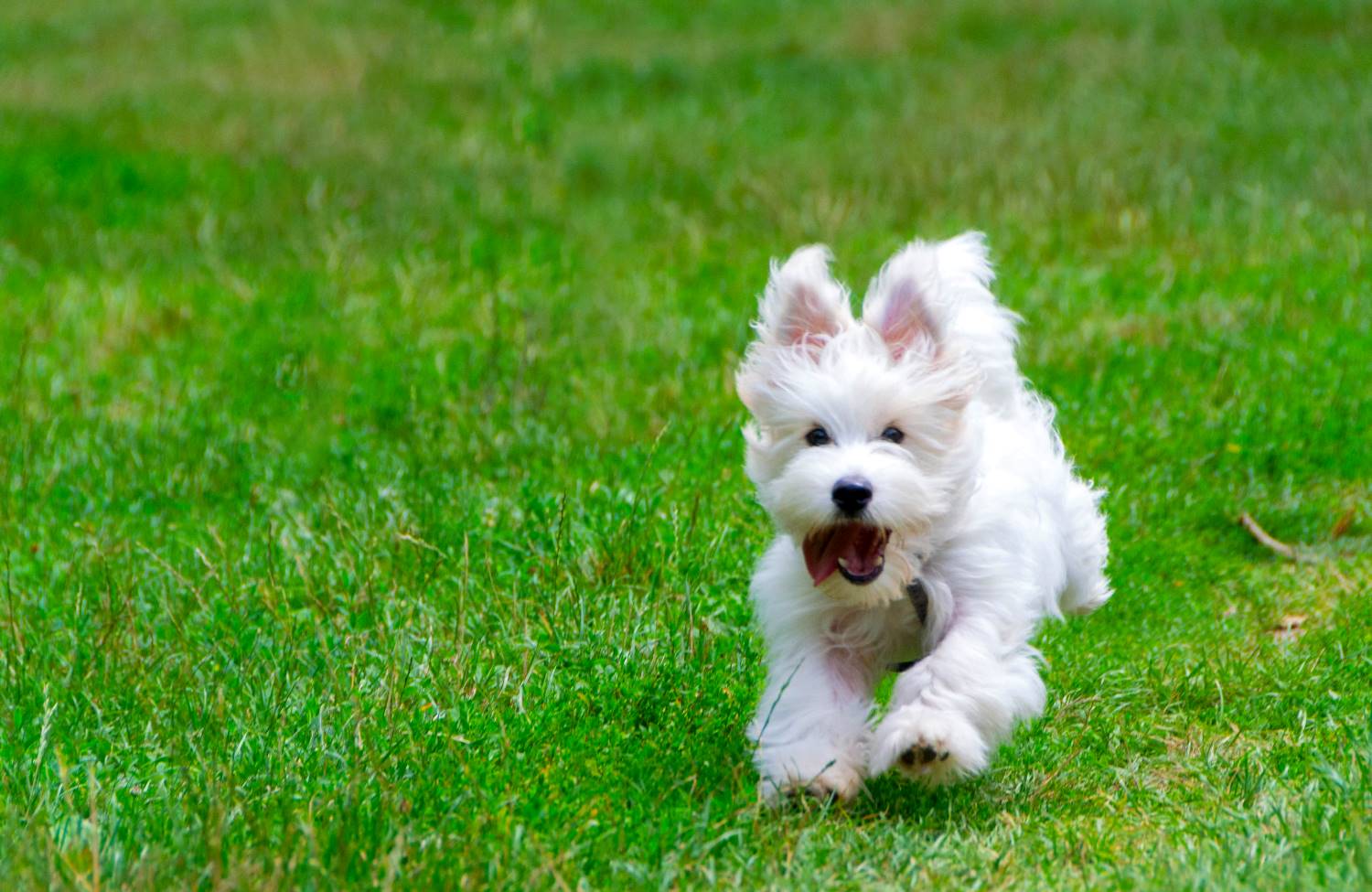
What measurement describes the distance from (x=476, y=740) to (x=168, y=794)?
83 cm

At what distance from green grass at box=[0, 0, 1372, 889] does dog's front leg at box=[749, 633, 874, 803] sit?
0.40 feet

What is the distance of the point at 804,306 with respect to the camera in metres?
4.99

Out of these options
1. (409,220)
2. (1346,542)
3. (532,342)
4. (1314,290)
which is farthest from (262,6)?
(1346,542)

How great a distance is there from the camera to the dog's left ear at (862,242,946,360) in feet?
16.2

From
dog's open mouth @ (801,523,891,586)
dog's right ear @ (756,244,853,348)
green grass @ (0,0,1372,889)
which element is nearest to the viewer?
green grass @ (0,0,1372,889)

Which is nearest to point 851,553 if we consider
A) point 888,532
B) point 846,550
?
point 846,550

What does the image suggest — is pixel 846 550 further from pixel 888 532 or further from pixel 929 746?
pixel 929 746

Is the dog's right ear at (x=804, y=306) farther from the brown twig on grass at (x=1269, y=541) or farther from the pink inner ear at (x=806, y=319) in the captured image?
the brown twig on grass at (x=1269, y=541)

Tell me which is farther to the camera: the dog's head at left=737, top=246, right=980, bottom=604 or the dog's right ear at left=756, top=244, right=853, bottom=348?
the dog's right ear at left=756, top=244, right=853, bottom=348

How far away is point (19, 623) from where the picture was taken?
6.05 metres

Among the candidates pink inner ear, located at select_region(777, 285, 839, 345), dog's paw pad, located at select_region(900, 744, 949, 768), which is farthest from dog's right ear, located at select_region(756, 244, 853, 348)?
dog's paw pad, located at select_region(900, 744, 949, 768)

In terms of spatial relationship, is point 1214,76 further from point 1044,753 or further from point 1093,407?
point 1044,753

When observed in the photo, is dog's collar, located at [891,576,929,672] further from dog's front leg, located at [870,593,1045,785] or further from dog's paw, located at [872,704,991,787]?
dog's paw, located at [872,704,991,787]

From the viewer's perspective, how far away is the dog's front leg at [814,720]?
4.53 metres
